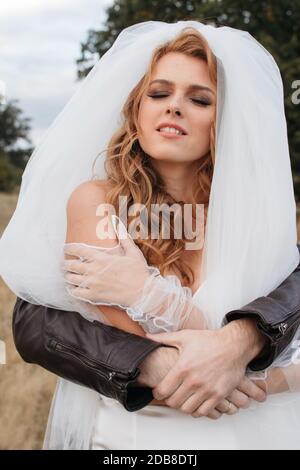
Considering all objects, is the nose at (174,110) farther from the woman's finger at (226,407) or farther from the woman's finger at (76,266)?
the woman's finger at (226,407)

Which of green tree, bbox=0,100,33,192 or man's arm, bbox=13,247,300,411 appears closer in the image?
man's arm, bbox=13,247,300,411

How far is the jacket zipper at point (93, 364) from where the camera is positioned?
5.77ft

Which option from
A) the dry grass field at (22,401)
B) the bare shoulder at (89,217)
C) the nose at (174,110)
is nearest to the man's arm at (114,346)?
the bare shoulder at (89,217)

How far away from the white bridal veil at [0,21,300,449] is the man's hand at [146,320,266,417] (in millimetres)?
92

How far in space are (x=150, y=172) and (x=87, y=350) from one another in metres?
0.69

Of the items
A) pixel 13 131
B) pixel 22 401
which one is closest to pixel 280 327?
pixel 22 401

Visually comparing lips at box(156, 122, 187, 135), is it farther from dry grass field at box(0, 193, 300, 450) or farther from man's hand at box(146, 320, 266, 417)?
dry grass field at box(0, 193, 300, 450)

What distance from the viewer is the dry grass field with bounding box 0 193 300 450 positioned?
4004 mm

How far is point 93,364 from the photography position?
5.94ft

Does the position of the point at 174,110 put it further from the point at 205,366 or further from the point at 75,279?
the point at 205,366

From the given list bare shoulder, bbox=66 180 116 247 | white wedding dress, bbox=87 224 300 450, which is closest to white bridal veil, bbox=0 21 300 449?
white wedding dress, bbox=87 224 300 450

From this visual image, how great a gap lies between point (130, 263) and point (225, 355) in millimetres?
391

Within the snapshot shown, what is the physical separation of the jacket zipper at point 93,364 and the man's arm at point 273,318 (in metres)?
0.36

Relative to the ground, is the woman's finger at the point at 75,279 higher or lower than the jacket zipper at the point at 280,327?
higher
